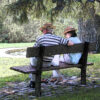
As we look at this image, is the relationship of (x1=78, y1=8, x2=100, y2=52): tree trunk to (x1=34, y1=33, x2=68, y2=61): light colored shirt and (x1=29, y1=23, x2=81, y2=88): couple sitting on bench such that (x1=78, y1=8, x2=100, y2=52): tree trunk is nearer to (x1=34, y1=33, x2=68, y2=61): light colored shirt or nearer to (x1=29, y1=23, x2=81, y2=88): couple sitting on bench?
(x1=29, y1=23, x2=81, y2=88): couple sitting on bench

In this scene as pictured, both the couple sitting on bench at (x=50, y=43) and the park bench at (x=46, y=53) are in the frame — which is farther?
the couple sitting on bench at (x=50, y=43)

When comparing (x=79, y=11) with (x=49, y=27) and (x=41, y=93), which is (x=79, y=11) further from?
(x=41, y=93)

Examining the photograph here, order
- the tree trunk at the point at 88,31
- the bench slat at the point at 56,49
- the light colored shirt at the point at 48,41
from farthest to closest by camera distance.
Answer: the tree trunk at the point at 88,31
the light colored shirt at the point at 48,41
the bench slat at the point at 56,49

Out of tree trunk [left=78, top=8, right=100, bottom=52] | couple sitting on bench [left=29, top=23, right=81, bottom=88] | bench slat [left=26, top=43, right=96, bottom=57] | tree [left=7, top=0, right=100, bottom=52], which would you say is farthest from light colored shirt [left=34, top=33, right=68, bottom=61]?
tree trunk [left=78, top=8, right=100, bottom=52]

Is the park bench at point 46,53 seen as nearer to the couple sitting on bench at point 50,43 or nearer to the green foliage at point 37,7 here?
the couple sitting on bench at point 50,43

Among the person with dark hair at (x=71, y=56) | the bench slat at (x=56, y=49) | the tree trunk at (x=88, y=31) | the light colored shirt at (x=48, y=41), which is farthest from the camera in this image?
the tree trunk at (x=88, y=31)

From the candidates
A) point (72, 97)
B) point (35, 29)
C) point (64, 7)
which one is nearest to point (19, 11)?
point (64, 7)

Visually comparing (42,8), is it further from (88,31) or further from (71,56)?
(88,31)

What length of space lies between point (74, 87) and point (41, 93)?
0.76m

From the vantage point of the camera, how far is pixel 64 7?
7.56 metres

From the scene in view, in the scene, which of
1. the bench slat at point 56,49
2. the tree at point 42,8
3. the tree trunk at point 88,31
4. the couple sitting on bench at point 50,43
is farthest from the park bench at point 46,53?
the tree trunk at point 88,31

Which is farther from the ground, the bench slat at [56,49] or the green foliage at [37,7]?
the green foliage at [37,7]

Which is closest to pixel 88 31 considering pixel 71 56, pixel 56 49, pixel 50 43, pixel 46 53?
pixel 71 56

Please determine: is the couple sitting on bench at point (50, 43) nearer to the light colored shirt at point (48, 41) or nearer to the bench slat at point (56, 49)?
the light colored shirt at point (48, 41)
